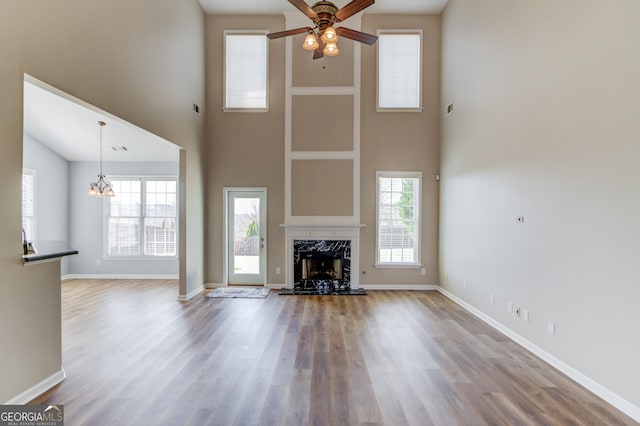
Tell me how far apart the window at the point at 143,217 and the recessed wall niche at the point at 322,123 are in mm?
3180

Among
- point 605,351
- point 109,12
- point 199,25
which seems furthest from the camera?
point 199,25

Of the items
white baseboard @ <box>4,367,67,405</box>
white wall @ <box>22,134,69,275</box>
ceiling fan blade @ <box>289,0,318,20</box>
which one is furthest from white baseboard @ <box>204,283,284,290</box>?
ceiling fan blade @ <box>289,0,318,20</box>

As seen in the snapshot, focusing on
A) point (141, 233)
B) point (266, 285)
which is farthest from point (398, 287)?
point (141, 233)

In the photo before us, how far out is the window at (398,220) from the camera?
6.48m

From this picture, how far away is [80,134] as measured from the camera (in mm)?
5949

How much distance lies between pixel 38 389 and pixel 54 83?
2.60 metres

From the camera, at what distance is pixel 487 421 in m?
2.34

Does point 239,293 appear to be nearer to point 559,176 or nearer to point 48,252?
point 48,252

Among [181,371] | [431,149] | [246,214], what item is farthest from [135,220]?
[431,149]

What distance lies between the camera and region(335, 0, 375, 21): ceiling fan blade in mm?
3109

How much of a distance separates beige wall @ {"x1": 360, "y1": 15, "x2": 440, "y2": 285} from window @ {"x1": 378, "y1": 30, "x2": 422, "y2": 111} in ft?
0.43

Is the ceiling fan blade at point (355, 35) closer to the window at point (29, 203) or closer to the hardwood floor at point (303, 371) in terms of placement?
the hardwood floor at point (303, 371)

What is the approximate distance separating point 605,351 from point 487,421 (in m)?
1.30

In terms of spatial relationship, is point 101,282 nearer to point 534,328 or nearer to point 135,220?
point 135,220
